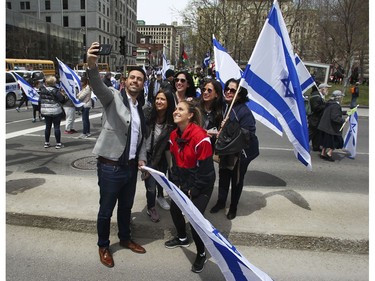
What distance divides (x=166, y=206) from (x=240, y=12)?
113 feet

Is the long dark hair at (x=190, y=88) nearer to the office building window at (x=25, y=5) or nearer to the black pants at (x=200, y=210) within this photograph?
the black pants at (x=200, y=210)

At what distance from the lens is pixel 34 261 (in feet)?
10.7

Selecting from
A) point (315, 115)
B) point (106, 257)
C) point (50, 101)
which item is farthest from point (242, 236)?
point (50, 101)

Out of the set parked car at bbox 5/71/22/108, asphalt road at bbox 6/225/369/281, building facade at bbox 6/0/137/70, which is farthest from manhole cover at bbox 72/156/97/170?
building facade at bbox 6/0/137/70

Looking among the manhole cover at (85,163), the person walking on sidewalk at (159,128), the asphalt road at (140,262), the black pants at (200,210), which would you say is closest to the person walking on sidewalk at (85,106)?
the manhole cover at (85,163)

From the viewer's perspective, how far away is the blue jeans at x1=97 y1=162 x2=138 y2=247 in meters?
3.08

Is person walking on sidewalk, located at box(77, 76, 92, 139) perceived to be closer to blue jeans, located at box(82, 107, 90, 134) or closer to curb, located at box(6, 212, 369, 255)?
blue jeans, located at box(82, 107, 90, 134)

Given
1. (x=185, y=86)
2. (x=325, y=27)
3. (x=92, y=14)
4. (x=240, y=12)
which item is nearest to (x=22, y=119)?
→ (x=185, y=86)

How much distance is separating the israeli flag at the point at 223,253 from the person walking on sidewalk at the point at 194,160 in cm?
51

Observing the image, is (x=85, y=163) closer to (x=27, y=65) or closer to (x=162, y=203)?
(x=162, y=203)

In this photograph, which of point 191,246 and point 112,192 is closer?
point 112,192

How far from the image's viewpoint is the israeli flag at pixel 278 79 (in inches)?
151

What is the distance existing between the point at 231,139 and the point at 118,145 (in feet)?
4.74

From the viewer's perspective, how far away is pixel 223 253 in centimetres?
236
